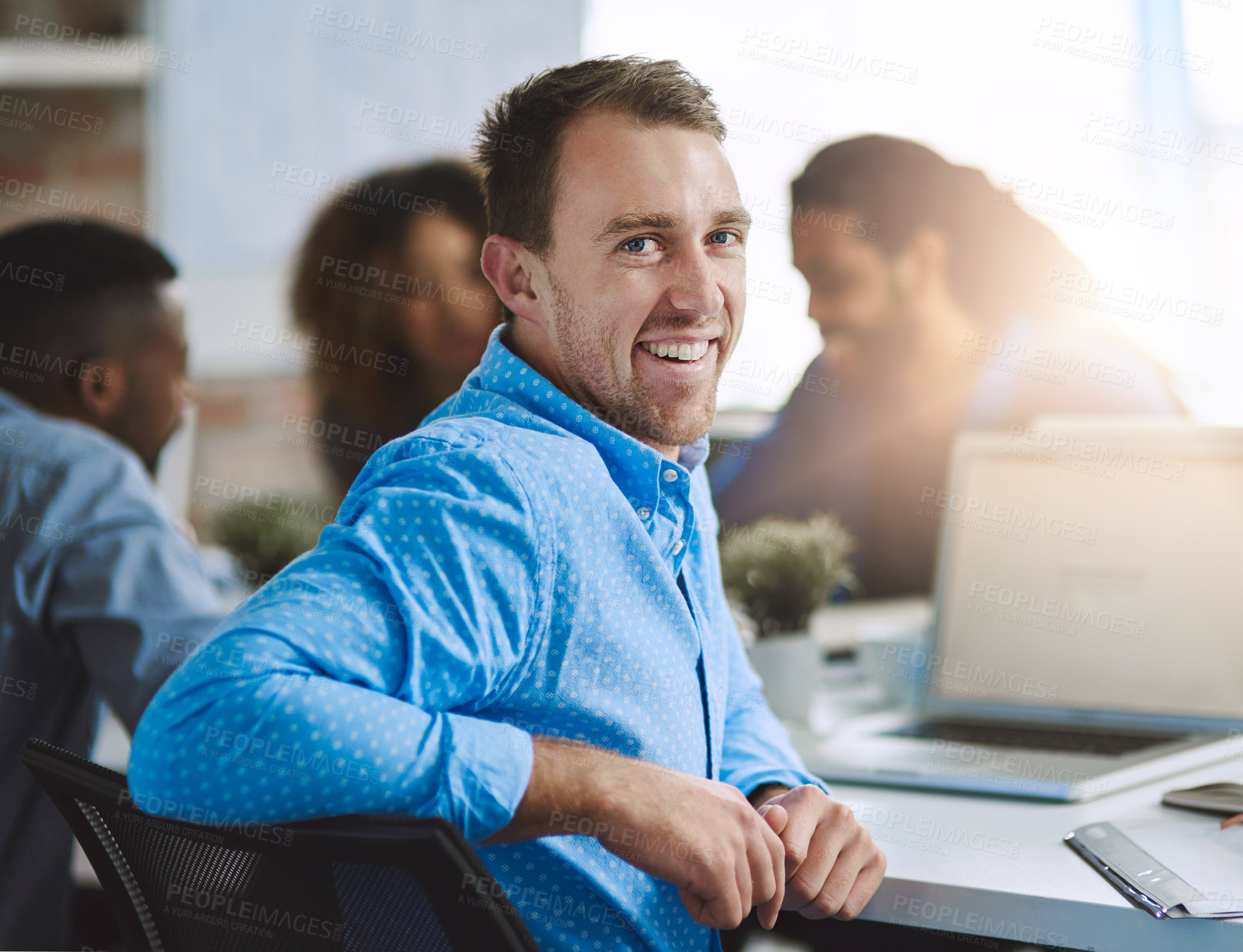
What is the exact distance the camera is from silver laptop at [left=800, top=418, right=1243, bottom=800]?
1.40 metres

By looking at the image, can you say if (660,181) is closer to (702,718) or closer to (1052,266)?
(702,718)

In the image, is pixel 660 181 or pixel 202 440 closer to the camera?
pixel 660 181

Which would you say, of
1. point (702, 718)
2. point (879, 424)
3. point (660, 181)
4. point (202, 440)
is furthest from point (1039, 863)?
point (202, 440)

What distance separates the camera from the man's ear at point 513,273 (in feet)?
3.43

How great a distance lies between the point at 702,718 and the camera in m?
0.97

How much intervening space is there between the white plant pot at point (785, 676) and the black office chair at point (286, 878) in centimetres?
91

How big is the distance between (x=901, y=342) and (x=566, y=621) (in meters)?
2.05

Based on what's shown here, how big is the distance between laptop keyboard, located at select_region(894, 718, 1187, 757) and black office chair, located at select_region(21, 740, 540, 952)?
0.92m

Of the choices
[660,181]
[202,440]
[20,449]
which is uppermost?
[660,181]

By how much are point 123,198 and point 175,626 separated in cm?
269

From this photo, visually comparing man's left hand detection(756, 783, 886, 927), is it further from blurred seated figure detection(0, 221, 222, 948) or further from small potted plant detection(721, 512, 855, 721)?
blurred seated figure detection(0, 221, 222, 948)

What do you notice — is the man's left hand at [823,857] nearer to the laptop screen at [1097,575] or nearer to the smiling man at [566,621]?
the smiling man at [566,621]

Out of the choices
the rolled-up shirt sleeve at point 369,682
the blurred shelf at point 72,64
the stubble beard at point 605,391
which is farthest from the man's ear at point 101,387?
the blurred shelf at point 72,64

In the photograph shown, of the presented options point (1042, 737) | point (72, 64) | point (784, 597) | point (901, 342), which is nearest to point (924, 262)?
point (901, 342)
